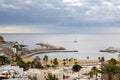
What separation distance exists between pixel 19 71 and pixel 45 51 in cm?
10660

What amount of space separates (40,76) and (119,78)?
17584mm

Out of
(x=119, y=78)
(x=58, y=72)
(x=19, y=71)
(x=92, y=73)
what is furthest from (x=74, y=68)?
(x=119, y=78)

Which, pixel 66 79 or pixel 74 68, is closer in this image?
pixel 66 79

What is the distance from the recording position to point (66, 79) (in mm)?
58125

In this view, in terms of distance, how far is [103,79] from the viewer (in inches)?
1617

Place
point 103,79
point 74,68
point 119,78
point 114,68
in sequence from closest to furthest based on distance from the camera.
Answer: point 114,68
point 119,78
point 103,79
point 74,68

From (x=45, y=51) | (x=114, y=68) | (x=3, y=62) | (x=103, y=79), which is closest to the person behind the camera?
(x=114, y=68)

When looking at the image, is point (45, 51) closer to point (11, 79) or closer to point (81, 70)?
point (81, 70)

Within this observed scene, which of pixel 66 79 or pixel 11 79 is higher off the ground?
pixel 11 79

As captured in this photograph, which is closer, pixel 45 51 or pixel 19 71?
pixel 19 71

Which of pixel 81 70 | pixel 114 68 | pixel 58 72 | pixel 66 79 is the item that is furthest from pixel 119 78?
pixel 81 70

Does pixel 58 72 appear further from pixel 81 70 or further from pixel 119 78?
pixel 81 70

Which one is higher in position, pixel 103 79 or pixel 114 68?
pixel 114 68

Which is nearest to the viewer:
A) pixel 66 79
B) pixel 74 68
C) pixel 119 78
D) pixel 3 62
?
pixel 119 78
